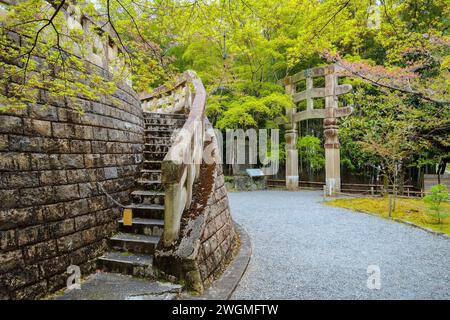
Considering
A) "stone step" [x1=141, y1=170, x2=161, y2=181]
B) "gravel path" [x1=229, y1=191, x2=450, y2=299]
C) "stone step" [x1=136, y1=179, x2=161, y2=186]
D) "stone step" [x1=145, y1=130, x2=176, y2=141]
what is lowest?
"gravel path" [x1=229, y1=191, x2=450, y2=299]

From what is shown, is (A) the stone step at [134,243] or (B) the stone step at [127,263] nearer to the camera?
(B) the stone step at [127,263]

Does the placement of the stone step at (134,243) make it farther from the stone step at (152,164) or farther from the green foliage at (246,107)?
the green foliage at (246,107)

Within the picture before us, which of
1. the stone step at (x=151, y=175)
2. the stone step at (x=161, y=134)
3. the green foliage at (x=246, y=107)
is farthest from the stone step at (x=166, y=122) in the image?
the green foliage at (x=246, y=107)

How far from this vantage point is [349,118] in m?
14.5

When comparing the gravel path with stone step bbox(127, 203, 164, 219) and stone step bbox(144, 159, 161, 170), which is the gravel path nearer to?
stone step bbox(127, 203, 164, 219)

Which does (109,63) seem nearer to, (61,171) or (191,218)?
(61,171)

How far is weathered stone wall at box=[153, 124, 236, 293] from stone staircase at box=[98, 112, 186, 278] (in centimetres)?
33

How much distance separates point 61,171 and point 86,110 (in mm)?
1032

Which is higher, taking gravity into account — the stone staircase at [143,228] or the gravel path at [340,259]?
the stone staircase at [143,228]

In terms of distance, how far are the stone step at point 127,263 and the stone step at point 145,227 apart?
1.17 ft

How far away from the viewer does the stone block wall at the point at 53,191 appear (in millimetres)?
2732

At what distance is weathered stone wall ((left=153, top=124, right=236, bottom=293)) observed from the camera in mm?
3111

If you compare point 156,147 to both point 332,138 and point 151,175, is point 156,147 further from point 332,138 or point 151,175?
point 332,138

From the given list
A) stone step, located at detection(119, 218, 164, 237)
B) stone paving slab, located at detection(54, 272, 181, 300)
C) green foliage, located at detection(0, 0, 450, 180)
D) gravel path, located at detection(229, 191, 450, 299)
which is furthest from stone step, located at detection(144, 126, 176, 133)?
stone paving slab, located at detection(54, 272, 181, 300)
